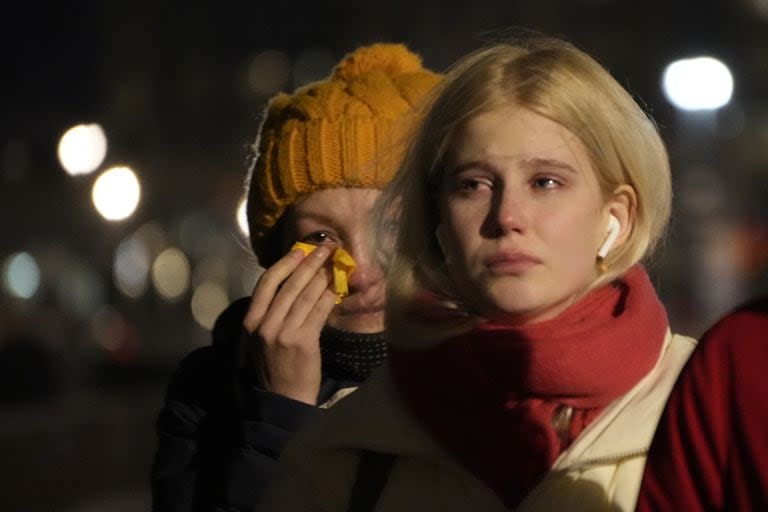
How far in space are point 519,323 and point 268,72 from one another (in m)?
78.5

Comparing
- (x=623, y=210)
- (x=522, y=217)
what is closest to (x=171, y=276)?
(x=623, y=210)

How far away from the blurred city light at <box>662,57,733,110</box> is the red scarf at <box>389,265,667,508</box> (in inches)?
993

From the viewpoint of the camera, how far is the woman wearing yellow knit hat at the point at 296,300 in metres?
4.32

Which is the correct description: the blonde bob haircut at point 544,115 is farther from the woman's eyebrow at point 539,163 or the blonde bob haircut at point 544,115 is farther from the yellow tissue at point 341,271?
the yellow tissue at point 341,271

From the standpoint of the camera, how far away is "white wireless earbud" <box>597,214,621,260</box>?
149 inches

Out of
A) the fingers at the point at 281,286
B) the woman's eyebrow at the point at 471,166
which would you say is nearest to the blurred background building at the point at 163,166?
the fingers at the point at 281,286

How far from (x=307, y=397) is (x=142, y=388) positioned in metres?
34.3

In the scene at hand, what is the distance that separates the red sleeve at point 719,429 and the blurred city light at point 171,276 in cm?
6250

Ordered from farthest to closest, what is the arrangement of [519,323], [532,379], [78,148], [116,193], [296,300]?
[116,193]
[78,148]
[296,300]
[519,323]
[532,379]

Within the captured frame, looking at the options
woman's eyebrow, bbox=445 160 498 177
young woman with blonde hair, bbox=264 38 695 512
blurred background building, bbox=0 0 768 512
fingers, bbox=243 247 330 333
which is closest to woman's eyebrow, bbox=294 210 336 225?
fingers, bbox=243 247 330 333

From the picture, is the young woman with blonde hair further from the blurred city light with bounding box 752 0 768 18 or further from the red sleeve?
the blurred city light with bounding box 752 0 768 18

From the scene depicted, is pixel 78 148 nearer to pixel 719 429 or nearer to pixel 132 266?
pixel 132 266

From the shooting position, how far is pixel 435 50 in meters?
58.1

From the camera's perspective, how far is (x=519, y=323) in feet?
12.2
